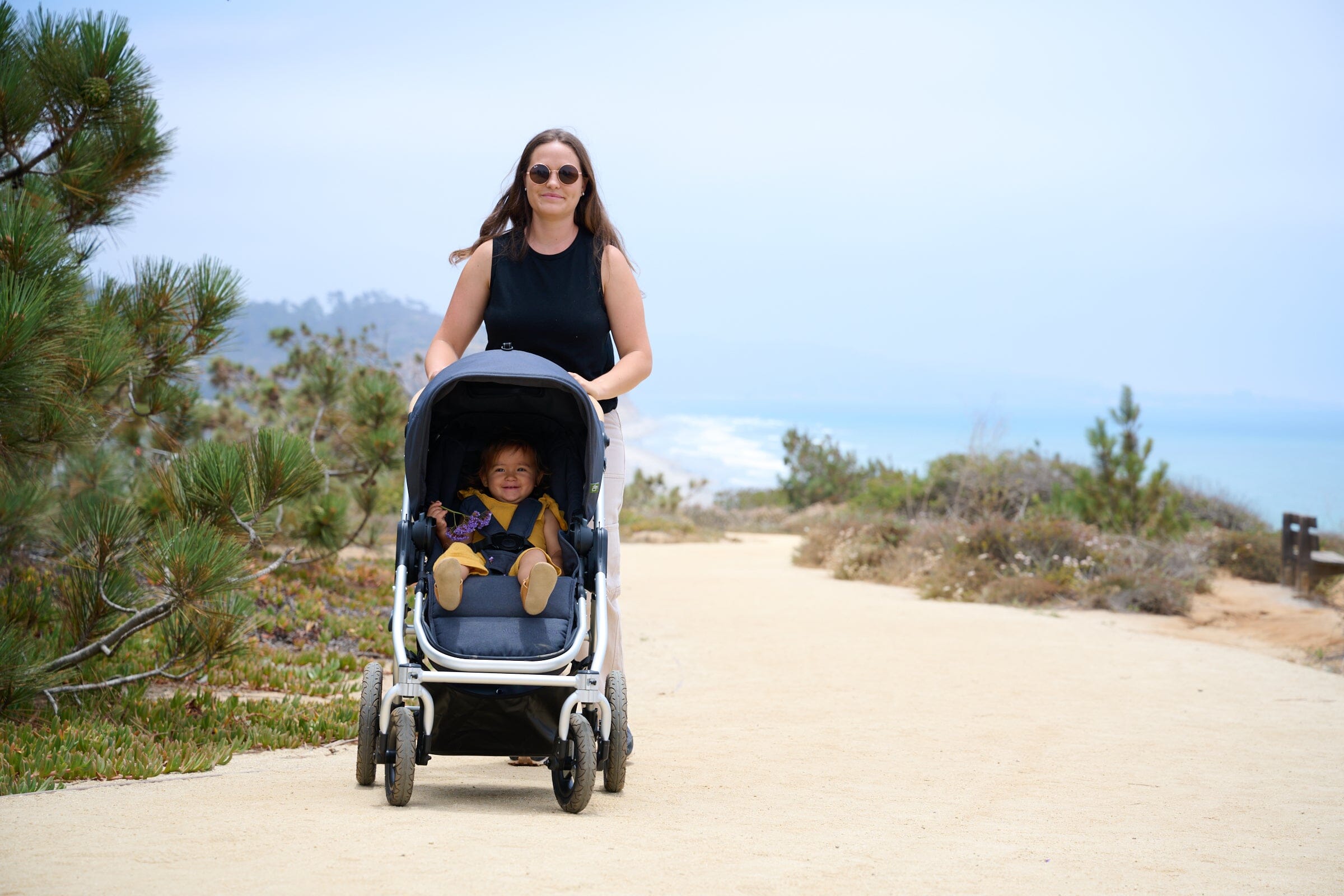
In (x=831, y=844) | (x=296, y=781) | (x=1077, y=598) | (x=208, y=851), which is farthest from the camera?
(x=1077, y=598)

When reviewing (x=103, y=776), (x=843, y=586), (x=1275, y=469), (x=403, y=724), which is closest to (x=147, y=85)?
(x=103, y=776)

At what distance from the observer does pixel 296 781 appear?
3.96 metres

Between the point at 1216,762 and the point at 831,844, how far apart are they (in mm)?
2822

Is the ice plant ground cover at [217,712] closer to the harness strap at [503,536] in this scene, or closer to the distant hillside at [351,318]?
the harness strap at [503,536]

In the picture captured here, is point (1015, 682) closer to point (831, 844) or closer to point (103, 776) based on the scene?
point (831, 844)

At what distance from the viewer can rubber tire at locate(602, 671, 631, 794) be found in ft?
12.1

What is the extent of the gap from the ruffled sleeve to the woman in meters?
0.16

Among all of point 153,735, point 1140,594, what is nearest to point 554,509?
point 153,735

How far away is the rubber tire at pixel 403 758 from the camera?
3369mm

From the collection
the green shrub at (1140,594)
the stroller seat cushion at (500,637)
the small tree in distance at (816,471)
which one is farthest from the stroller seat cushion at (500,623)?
the small tree in distance at (816,471)

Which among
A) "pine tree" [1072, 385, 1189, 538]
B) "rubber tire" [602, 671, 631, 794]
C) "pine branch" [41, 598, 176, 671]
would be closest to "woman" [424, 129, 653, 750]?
"rubber tire" [602, 671, 631, 794]

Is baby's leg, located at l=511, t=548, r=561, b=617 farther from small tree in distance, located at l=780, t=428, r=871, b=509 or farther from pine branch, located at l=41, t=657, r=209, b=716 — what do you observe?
small tree in distance, located at l=780, t=428, r=871, b=509

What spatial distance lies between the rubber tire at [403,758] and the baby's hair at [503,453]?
1.00 m

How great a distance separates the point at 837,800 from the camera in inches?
163
